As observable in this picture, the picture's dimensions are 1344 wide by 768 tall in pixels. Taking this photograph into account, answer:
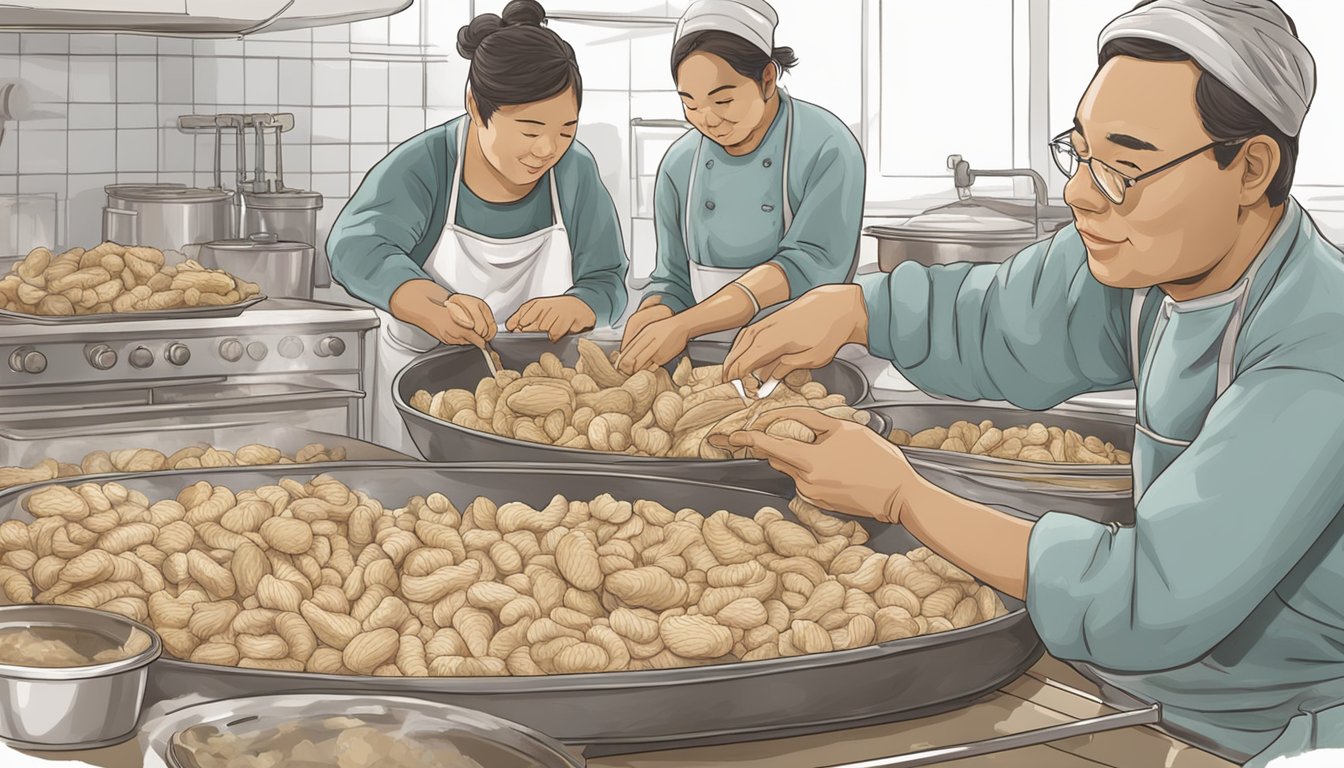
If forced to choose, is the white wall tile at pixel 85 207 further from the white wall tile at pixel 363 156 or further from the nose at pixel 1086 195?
the nose at pixel 1086 195

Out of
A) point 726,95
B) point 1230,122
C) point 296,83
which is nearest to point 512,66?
point 726,95

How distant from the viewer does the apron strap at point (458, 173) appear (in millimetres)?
2082

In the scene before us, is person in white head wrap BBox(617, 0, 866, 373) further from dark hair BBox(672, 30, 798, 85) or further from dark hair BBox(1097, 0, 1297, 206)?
dark hair BBox(1097, 0, 1297, 206)

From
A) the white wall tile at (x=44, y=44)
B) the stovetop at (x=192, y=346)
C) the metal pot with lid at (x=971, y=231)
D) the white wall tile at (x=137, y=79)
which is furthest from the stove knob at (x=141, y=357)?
the metal pot with lid at (x=971, y=231)

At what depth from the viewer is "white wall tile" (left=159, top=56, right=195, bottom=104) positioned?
2543mm

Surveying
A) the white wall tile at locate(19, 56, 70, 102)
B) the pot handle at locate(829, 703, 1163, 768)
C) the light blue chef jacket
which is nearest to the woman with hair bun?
the white wall tile at locate(19, 56, 70, 102)

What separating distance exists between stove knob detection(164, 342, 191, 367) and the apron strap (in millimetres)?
638

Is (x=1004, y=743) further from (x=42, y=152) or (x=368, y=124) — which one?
(x=42, y=152)

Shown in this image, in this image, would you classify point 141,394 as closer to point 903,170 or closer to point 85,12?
point 85,12

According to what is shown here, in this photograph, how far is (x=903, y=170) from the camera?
2.26 metres

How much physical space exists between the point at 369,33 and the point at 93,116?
591 mm

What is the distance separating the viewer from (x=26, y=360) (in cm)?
225

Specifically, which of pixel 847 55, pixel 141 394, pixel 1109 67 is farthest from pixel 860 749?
pixel 141 394

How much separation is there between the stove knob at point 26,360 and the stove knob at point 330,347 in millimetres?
502
